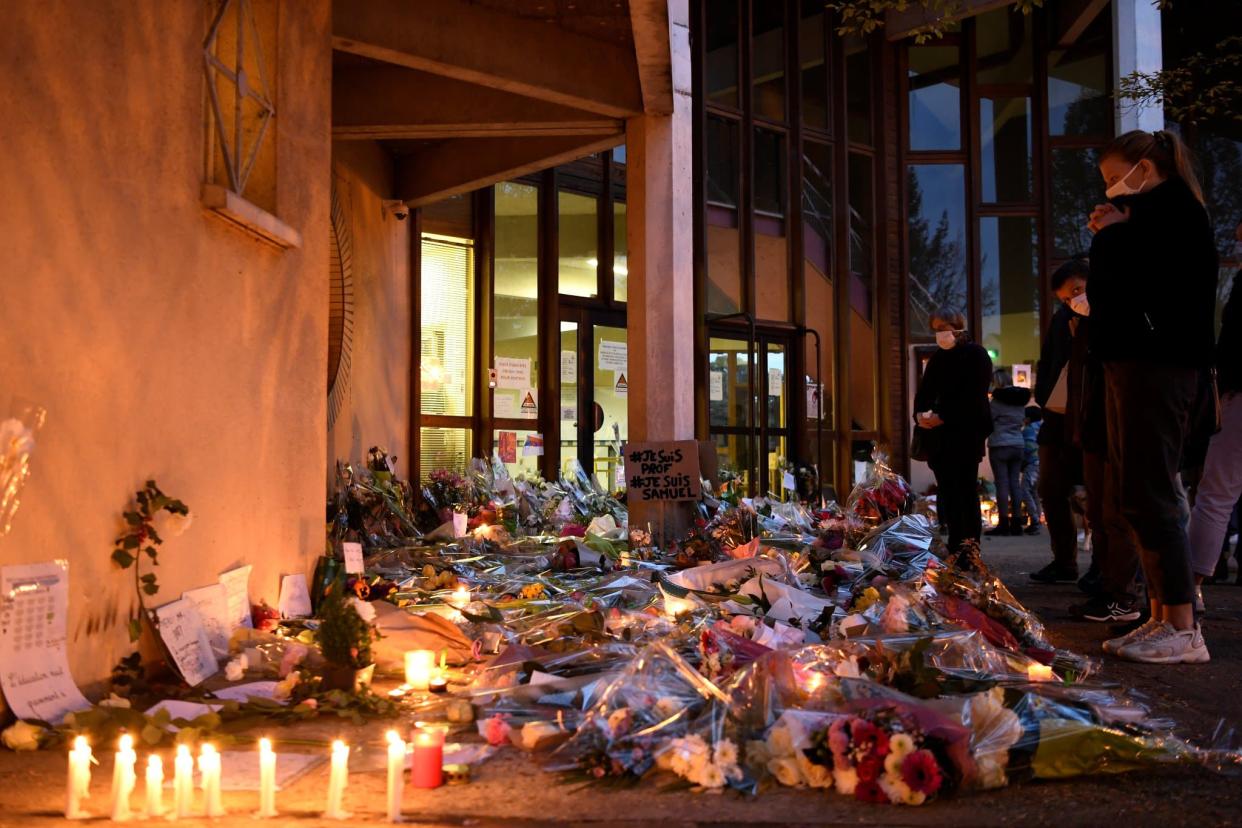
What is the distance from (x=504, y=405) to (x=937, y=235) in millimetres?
7249

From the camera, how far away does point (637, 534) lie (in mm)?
7598

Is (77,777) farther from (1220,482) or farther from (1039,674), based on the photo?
(1220,482)

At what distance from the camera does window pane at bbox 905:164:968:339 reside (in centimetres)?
1562

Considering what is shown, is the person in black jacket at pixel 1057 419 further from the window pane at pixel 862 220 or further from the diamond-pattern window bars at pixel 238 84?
the window pane at pixel 862 220

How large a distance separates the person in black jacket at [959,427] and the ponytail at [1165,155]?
2491 mm

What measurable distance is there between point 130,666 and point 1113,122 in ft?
50.1

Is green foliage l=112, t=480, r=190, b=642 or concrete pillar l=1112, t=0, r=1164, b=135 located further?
concrete pillar l=1112, t=0, r=1164, b=135

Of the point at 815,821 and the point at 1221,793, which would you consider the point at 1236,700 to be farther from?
the point at 815,821

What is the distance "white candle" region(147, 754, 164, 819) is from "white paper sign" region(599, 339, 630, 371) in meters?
9.76

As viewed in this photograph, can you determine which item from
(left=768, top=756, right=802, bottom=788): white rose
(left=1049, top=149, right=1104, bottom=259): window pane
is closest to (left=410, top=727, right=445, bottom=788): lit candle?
(left=768, top=756, right=802, bottom=788): white rose

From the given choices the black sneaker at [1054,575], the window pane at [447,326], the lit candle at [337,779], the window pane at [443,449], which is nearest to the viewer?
the lit candle at [337,779]

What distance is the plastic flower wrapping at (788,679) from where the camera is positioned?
2688mm

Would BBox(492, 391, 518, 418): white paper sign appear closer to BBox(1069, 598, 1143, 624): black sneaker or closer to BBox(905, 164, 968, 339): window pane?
BBox(1069, 598, 1143, 624): black sneaker

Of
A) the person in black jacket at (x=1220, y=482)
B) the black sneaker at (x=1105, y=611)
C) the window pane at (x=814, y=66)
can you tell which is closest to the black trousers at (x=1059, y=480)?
the black sneaker at (x=1105, y=611)
